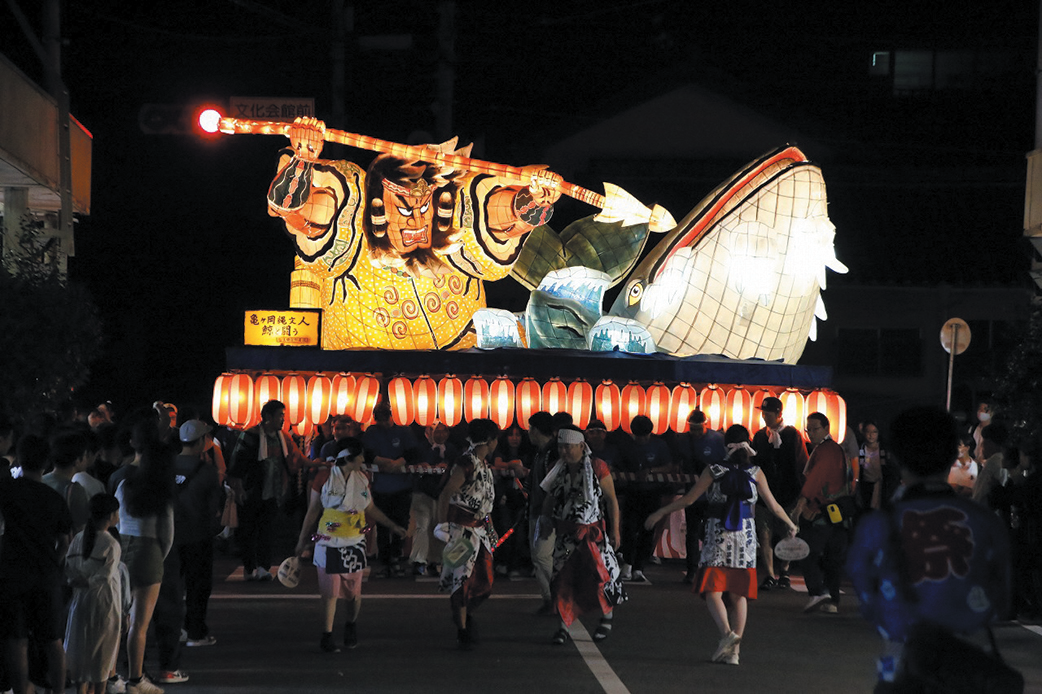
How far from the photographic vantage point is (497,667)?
945cm

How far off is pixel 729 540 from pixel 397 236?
1124 centimetres

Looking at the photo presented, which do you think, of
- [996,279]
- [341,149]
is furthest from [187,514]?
[996,279]

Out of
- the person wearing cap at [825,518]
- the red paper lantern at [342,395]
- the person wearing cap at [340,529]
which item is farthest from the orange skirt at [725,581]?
the red paper lantern at [342,395]

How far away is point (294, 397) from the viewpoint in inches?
760

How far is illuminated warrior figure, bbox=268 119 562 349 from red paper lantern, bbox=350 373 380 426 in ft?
3.66

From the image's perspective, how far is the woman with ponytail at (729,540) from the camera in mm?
9672

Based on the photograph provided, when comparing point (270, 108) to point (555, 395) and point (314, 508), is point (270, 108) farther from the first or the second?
point (314, 508)

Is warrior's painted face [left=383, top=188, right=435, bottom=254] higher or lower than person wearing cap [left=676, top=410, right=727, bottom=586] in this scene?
higher

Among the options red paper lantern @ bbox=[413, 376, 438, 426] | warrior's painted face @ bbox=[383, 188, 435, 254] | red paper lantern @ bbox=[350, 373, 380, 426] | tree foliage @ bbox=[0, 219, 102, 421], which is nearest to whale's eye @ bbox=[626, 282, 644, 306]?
warrior's painted face @ bbox=[383, 188, 435, 254]

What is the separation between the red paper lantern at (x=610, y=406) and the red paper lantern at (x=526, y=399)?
92 cm

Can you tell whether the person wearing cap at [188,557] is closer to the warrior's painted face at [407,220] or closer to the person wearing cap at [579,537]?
the person wearing cap at [579,537]

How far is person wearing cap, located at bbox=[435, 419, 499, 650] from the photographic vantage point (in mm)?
10047

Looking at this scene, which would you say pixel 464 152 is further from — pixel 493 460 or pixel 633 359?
pixel 493 460

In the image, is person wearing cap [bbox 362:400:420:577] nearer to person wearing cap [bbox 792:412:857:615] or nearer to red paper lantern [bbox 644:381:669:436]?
red paper lantern [bbox 644:381:669:436]
